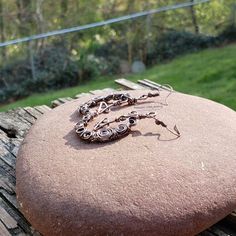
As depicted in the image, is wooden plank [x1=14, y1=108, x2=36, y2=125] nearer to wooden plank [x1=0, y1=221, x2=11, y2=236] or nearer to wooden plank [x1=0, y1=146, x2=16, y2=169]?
wooden plank [x1=0, y1=146, x2=16, y2=169]

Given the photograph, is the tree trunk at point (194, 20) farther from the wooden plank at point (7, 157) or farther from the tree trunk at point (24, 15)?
the wooden plank at point (7, 157)

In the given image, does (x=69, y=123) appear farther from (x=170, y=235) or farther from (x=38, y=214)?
(x=170, y=235)

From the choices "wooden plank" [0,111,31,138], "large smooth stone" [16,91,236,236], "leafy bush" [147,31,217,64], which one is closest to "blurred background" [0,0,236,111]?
"leafy bush" [147,31,217,64]

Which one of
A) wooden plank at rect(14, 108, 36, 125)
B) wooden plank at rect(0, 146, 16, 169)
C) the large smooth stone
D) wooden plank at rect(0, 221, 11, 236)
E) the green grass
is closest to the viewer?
the large smooth stone

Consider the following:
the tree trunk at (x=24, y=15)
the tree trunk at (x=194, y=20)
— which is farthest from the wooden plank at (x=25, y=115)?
the tree trunk at (x=194, y=20)

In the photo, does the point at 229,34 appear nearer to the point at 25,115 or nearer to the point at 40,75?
the point at 40,75

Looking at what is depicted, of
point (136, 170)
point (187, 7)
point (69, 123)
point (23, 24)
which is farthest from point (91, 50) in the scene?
point (136, 170)

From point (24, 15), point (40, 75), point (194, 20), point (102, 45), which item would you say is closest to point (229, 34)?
point (194, 20)
